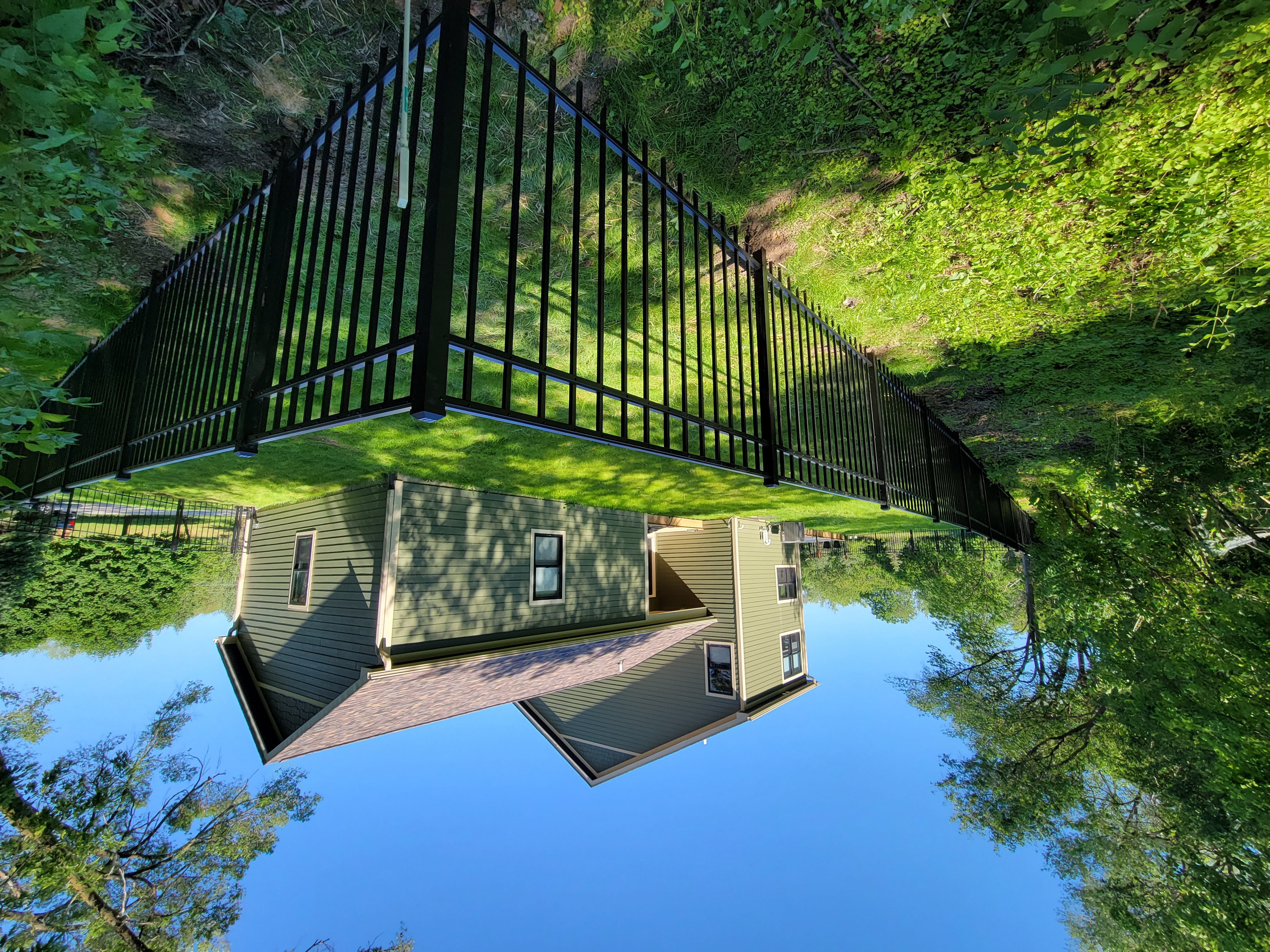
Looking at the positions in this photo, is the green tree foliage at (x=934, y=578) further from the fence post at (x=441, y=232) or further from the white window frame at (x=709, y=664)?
the fence post at (x=441, y=232)

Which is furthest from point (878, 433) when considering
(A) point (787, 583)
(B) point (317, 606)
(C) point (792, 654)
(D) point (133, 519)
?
(D) point (133, 519)

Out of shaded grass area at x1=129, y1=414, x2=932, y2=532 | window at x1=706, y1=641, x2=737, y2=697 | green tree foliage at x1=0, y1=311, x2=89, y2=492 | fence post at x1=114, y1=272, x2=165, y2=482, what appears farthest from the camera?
window at x1=706, y1=641, x2=737, y2=697

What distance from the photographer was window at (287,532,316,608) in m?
8.95

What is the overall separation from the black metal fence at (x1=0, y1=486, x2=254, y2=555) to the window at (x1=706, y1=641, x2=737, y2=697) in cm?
1187

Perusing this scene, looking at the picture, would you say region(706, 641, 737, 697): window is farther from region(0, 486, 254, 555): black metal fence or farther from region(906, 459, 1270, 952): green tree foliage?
region(0, 486, 254, 555): black metal fence

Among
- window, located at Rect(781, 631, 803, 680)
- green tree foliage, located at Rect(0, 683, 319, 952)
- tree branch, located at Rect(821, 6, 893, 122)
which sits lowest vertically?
green tree foliage, located at Rect(0, 683, 319, 952)

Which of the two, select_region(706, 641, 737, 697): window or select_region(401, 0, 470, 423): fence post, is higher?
select_region(401, 0, 470, 423): fence post

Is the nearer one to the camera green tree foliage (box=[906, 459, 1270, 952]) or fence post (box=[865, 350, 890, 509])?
fence post (box=[865, 350, 890, 509])

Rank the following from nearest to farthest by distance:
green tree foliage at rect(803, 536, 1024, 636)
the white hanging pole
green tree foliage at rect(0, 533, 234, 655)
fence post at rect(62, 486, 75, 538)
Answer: the white hanging pole
fence post at rect(62, 486, 75, 538)
green tree foliage at rect(0, 533, 234, 655)
green tree foliage at rect(803, 536, 1024, 636)

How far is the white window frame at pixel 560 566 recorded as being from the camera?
9234 mm

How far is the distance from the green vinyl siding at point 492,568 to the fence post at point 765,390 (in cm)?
546

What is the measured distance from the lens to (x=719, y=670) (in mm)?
13297

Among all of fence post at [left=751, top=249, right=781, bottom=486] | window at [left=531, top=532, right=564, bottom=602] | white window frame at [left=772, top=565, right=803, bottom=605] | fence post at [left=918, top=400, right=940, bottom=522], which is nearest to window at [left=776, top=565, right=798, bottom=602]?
white window frame at [left=772, top=565, right=803, bottom=605]

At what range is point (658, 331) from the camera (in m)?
7.61
